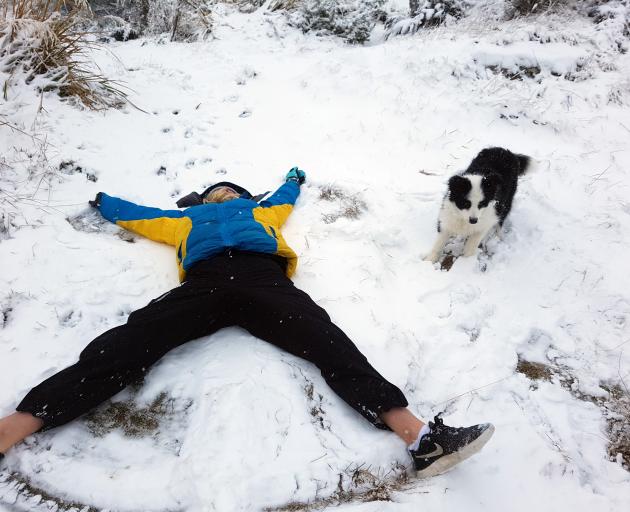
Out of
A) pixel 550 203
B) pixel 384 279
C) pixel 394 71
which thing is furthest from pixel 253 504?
pixel 394 71

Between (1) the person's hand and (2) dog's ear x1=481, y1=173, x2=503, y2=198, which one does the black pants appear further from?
(2) dog's ear x1=481, y1=173, x2=503, y2=198

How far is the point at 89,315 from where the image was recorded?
2875 mm

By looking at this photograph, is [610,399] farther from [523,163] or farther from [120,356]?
[120,356]

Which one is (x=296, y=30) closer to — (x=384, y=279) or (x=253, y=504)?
(x=384, y=279)

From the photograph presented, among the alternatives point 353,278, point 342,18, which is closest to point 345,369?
point 353,278

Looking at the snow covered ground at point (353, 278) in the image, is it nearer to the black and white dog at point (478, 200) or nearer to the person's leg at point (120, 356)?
the person's leg at point (120, 356)

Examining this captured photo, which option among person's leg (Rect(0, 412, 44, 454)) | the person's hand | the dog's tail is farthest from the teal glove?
person's leg (Rect(0, 412, 44, 454))

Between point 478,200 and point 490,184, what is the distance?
184mm

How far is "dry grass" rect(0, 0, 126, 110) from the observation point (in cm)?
484

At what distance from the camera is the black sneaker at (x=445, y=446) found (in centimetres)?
201

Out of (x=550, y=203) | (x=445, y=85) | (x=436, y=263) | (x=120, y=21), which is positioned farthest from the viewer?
(x=120, y=21)

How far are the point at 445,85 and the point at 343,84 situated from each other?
1724mm

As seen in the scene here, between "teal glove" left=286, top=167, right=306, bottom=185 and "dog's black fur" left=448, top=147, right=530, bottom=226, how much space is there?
1.74 metres

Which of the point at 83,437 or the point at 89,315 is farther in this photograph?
the point at 89,315
